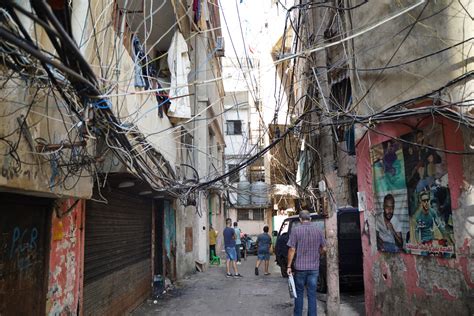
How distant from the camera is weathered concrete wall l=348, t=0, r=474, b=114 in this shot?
4.69m

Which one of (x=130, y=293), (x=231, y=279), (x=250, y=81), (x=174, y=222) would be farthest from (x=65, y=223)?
(x=231, y=279)

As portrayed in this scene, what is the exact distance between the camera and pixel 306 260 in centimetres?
652

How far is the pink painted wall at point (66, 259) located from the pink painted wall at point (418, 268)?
4.67m

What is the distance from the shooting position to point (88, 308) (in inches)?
246

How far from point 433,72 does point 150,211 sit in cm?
802

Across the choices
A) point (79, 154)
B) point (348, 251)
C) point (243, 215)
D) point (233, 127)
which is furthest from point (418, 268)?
point (233, 127)

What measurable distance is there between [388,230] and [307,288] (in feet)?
5.42

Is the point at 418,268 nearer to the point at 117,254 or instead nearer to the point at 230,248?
the point at 117,254

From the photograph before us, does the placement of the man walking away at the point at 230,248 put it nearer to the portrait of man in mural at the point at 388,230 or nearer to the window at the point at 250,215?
the portrait of man in mural at the point at 388,230

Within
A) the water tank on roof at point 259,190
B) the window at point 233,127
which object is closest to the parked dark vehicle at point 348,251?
the water tank on roof at point 259,190

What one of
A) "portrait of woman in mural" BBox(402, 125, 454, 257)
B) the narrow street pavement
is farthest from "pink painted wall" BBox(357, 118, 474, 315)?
the narrow street pavement

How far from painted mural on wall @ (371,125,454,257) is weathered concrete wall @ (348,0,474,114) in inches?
26.4

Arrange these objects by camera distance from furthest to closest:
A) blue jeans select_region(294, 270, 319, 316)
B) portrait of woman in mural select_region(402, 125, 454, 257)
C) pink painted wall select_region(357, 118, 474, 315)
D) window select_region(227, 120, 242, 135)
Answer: window select_region(227, 120, 242, 135), blue jeans select_region(294, 270, 319, 316), portrait of woman in mural select_region(402, 125, 454, 257), pink painted wall select_region(357, 118, 474, 315)

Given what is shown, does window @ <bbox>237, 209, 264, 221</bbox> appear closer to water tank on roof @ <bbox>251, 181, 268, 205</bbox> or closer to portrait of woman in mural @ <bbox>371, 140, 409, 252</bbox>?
water tank on roof @ <bbox>251, 181, 268, 205</bbox>
